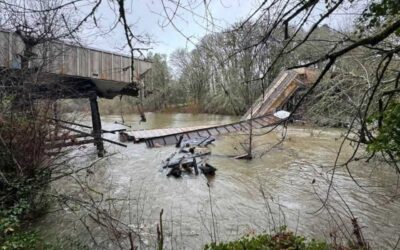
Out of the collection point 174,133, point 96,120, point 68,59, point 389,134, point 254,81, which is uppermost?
point 68,59

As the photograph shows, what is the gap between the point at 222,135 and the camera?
757 inches

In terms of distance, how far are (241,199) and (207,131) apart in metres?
11.1

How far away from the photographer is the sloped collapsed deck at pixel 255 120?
17.5 metres

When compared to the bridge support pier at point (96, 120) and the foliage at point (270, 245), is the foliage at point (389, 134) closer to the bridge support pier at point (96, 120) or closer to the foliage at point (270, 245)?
the foliage at point (270, 245)

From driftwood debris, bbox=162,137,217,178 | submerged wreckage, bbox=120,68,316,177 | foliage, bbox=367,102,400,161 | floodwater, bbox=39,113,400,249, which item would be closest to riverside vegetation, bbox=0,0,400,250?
foliage, bbox=367,102,400,161

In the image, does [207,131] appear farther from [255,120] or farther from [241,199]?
[241,199]

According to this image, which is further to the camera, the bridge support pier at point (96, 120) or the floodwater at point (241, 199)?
the bridge support pier at point (96, 120)

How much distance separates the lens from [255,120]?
71.7ft

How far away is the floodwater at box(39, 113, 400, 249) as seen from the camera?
617 centimetres

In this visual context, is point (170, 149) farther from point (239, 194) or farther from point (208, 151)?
point (239, 194)

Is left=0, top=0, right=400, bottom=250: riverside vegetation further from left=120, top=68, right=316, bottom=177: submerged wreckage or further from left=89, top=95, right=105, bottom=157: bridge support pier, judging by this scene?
left=89, top=95, right=105, bottom=157: bridge support pier

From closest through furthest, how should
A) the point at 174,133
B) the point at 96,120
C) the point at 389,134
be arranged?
the point at 389,134 → the point at 96,120 → the point at 174,133

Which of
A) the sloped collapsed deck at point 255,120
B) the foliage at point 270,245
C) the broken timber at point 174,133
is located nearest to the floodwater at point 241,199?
the foliage at point 270,245

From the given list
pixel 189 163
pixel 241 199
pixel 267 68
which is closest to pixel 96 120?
pixel 189 163
